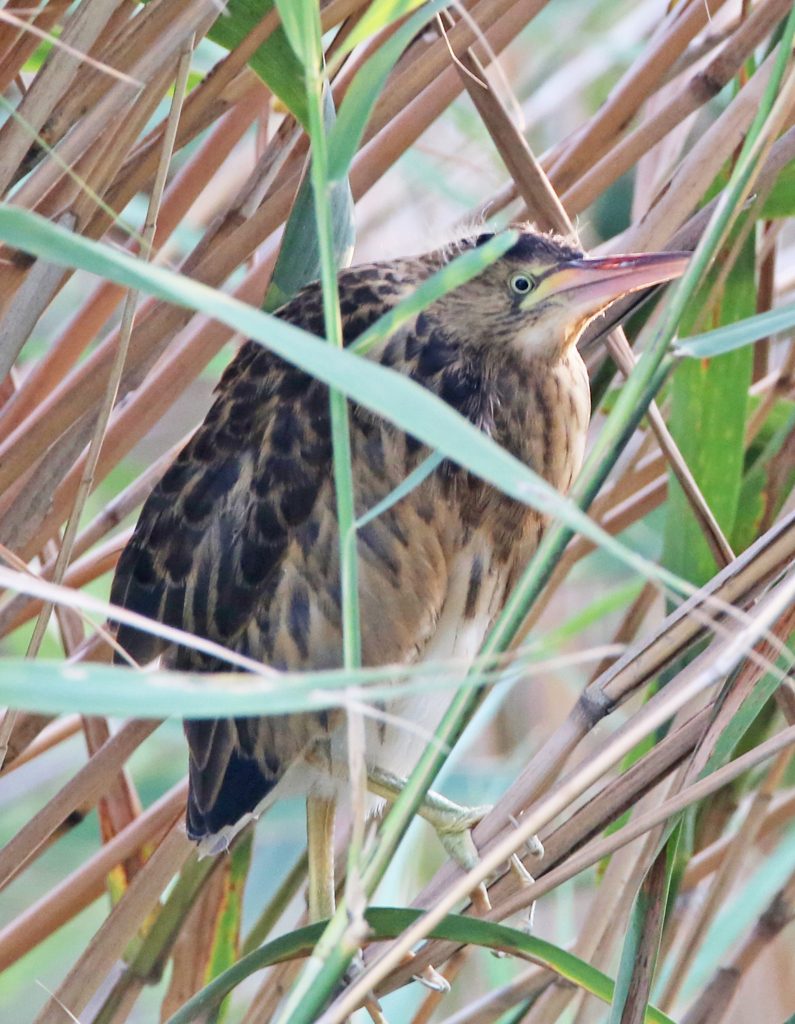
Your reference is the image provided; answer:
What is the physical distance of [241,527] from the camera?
101 centimetres

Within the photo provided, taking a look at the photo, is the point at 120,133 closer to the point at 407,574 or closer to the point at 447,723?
the point at 407,574

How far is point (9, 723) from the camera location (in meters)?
0.80

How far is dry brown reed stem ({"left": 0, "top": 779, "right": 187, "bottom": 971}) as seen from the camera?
3.42 feet

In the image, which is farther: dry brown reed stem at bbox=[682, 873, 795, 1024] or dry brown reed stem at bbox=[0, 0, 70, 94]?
dry brown reed stem at bbox=[682, 873, 795, 1024]

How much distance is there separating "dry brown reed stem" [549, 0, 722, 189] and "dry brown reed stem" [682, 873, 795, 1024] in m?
0.58

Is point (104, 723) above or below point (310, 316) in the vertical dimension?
below

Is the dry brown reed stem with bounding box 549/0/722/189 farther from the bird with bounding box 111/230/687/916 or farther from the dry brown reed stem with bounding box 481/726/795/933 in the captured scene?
the dry brown reed stem with bounding box 481/726/795/933

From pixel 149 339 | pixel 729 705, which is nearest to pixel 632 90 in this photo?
pixel 149 339

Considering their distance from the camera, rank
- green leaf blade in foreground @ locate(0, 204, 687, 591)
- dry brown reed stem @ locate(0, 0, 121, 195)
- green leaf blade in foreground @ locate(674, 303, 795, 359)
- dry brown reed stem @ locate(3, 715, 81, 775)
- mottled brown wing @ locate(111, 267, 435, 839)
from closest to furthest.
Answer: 1. green leaf blade in foreground @ locate(0, 204, 687, 591)
2. green leaf blade in foreground @ locate(674, 303, 795, 359)
3. dry brown reed stem @ locate(0, 0, 121, 195)
4. mottled brown wing @ locate(111, 267, 435, 839)
5. dry brown reed stem @ locate(3, 715, 81, 775)

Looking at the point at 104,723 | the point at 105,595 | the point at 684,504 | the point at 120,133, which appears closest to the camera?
the point at 120,133

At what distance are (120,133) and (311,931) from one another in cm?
50

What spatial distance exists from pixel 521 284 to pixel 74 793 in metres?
0.49

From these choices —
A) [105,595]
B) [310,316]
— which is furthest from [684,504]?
[105,595]

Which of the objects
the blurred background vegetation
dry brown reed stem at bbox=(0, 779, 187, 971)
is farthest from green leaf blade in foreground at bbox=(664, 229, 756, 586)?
dry brown reed stem at bbox=(0, 779, 187, 971)
